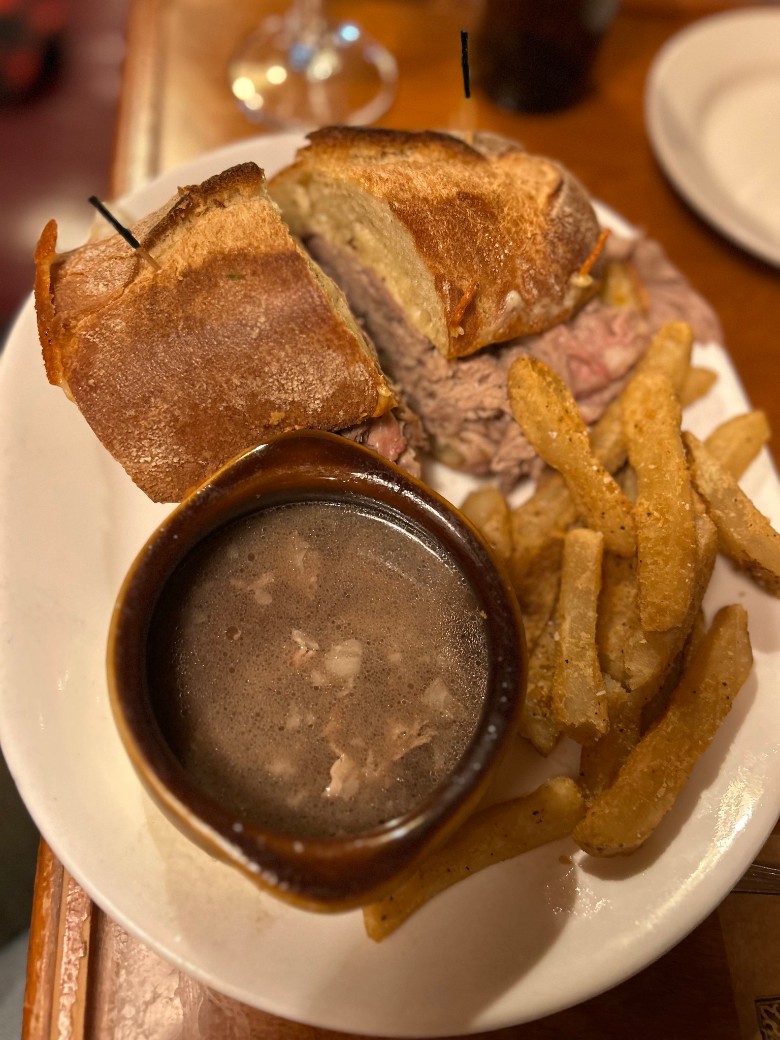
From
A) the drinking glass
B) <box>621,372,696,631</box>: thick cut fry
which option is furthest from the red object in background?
<box>621,372,696,631</box>: thick cut fry

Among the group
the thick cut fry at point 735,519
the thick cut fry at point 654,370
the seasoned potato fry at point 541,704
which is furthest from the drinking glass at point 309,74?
the seasoned potato fry at point 541,704

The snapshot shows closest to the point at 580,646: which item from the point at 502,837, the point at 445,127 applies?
the point at 502,837

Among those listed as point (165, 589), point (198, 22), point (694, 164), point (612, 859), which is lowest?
point (612, 859)

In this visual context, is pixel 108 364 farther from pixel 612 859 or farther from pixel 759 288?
pixel 759 288

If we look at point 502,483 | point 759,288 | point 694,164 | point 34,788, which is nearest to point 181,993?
point 34,788

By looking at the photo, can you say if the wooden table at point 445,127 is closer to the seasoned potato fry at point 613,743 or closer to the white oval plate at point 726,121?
the white oval plate at point 726,121

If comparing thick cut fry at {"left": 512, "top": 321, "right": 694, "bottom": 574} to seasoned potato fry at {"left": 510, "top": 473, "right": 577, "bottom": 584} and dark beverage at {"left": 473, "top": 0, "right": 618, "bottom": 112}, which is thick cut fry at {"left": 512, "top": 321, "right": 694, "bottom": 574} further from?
dark beverage at {"left": 473, "top": 0, "right": 618, "bottom": 112}
